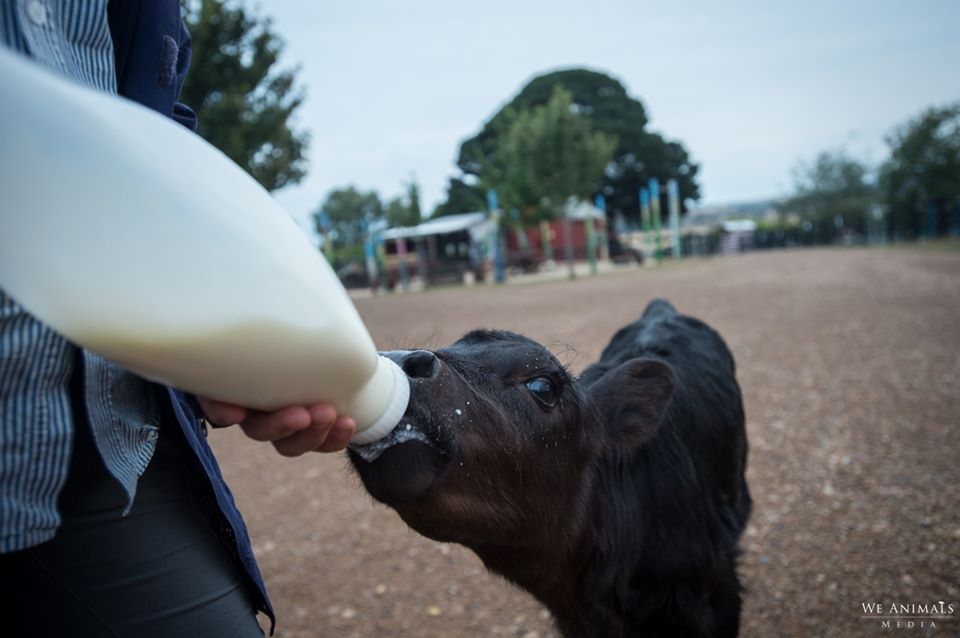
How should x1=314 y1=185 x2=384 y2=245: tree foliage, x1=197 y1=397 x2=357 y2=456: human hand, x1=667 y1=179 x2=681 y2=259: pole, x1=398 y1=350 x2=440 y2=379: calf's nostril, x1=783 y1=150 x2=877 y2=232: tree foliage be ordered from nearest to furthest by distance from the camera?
x1=197 y1=397 x2=357 y2=456: human hand → x1=398 y1=350 x2=440 y2=379: calf's nostril → x1=667 y1=179 x2=681 y2=259: pole → x1=783 y1=150 x2=877 y2=232: tree foliage → x1=314 y1=185 x2=384 y2=245: tree foliage

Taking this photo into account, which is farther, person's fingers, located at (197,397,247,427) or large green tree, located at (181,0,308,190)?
large green tree, located at (181,0,308,190)

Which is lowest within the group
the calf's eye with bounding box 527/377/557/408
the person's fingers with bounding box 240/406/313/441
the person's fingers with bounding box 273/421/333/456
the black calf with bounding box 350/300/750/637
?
A: the black calf with bounding box 350/300/750/637

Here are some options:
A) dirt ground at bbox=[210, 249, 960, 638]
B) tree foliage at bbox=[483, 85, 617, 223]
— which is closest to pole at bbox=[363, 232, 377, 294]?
tree foliage at bbox=[483, 85, 617, 223]

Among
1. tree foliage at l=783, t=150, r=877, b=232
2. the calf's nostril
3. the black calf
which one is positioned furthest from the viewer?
tree foliage at l=783, t=150, r=877, b=232

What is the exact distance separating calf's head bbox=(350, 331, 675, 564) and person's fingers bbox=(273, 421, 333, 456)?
27 cm

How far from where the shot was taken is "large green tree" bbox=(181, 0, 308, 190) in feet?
45.0

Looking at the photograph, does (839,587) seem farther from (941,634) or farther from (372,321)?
(372,321)

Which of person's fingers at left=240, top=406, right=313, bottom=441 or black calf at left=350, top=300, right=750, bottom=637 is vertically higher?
person's fingers at left=240, top=406, right=313, bottom=441

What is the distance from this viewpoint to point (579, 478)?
252 cm

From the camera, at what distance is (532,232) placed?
163 feet

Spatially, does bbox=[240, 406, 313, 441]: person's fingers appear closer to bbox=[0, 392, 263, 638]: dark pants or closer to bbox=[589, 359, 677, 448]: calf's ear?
bbox=[0, 392, 263, 638]: dark pants

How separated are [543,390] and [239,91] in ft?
47.5

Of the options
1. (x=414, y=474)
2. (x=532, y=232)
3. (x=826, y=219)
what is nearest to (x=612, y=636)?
(x=414, y=474)

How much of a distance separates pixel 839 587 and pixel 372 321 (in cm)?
1506
